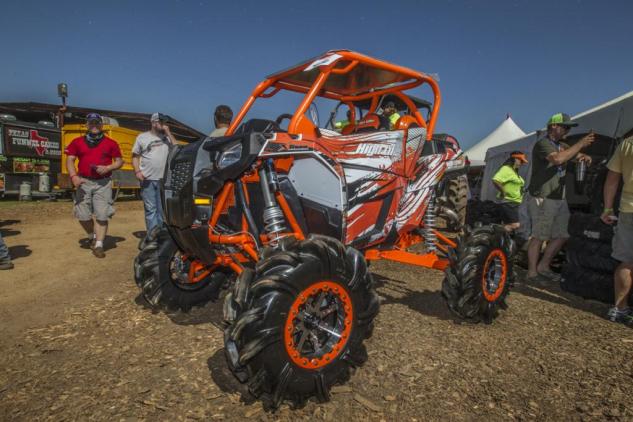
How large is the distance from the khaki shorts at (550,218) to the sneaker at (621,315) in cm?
156

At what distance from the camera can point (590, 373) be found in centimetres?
269

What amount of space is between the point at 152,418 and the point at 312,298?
107 cm

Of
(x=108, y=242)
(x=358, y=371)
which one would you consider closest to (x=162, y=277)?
(x=358, y=371)

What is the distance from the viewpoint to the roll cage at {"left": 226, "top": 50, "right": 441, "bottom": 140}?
116 inches

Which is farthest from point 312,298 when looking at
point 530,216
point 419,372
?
point 530,216

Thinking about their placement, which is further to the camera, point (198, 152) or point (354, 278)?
point (198, 152)

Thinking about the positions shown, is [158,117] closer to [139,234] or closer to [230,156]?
[139,234]

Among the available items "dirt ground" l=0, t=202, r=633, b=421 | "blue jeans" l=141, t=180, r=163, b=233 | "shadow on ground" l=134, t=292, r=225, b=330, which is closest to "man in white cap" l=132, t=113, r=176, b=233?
"blue jeans" l=141, t=180, r=163, b=233

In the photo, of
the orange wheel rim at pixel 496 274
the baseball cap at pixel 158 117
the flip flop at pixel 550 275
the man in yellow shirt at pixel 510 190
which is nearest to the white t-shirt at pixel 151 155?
the baseball cap at pixel 158 117

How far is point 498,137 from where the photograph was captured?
18562mm

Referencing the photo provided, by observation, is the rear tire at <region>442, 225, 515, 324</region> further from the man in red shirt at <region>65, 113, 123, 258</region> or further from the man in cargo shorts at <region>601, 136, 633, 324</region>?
the man in red shirt at <region>65, 113, 123, 258</region>

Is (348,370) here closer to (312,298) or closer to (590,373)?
(312,298)

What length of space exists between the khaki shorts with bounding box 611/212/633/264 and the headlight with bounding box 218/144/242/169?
11.9ft

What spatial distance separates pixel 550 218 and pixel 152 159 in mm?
5488
